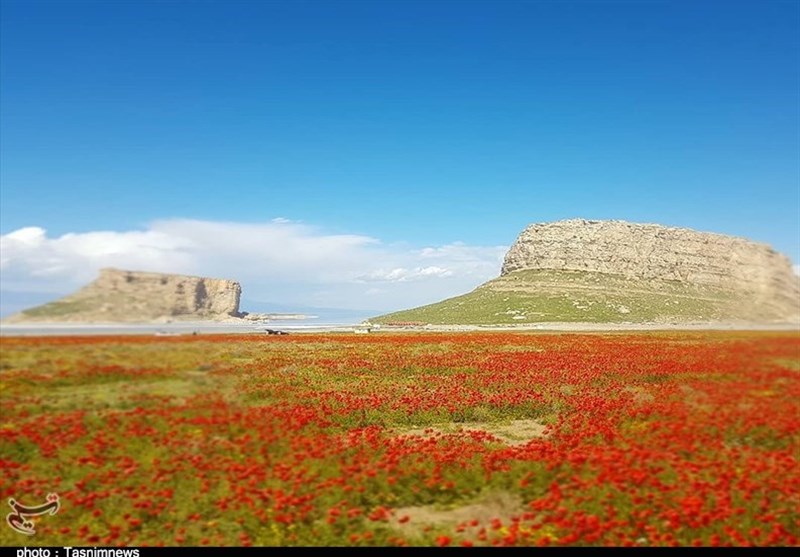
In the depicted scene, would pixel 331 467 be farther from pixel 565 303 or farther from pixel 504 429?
pixel 565 303

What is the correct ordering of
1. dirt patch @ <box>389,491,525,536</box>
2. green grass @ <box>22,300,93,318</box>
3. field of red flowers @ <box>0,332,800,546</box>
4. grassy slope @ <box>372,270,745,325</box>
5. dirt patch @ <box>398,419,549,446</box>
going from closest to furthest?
field of red flowers @ <box>0,332,800,546</box> → dirt patch @ <box>389,491,525,536</box> → green grass @ <box>22,300,93,318</box> → dirt patch @ <box>398,419,549,446</box> → grassy slope @ <box>372,270,745,325</box>

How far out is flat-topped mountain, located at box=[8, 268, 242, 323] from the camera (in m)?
8.59

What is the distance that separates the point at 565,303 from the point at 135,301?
164709mm

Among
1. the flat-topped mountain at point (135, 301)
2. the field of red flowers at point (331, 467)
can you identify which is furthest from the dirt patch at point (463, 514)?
the flat-topped mountain at point (135, 301)

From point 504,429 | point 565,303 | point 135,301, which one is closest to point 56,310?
point 135,301

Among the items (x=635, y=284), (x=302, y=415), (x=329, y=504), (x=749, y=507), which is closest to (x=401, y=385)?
(x=302, y=415)

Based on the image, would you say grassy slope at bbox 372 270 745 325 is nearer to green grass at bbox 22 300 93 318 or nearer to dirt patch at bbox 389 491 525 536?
dirt patch at bbox 389 491 525 536

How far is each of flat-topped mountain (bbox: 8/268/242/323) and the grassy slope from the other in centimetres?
12382

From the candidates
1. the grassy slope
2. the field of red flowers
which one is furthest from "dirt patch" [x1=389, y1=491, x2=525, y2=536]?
the grassy slope

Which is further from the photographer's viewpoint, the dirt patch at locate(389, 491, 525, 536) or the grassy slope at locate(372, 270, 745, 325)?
the grassy slope at locate(372, 270, 745, 325)

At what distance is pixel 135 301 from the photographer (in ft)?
29.1

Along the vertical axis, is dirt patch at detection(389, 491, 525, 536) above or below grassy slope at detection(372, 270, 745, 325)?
below

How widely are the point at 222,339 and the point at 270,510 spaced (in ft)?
12.8

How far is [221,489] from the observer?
737 cm
